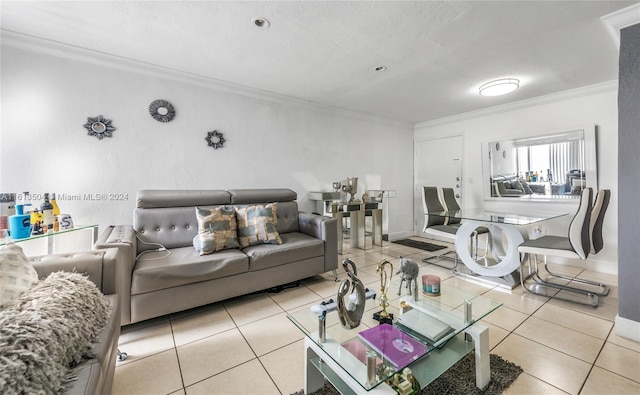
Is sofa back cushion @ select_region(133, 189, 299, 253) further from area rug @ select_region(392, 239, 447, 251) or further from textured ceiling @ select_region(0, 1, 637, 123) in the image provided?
area rug @ select_region(392, 239, 447, 251)

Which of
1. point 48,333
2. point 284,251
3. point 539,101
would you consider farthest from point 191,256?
point 539,101

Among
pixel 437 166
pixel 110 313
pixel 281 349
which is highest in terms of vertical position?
pixel 437 166

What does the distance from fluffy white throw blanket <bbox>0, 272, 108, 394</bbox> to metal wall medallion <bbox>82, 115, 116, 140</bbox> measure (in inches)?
74.4

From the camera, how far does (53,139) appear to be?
2.33 meters

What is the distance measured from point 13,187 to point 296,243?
2523mm

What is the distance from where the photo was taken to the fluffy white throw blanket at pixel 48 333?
0.69 metres

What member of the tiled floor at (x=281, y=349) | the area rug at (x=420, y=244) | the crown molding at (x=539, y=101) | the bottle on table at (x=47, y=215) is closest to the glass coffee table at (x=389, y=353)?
the tiled floor at (x=281, y=349)

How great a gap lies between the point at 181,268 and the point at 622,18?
3.76m

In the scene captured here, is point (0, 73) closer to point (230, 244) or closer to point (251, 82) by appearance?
point (251, 82)

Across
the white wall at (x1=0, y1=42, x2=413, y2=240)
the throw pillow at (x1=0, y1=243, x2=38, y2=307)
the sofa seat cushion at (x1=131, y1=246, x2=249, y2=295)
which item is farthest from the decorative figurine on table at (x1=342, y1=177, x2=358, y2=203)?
the throw pillow at (x1=0, y1=243, x2=38, y2=307)

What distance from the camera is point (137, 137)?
2672 mm

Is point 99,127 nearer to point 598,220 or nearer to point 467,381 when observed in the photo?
point 467,381

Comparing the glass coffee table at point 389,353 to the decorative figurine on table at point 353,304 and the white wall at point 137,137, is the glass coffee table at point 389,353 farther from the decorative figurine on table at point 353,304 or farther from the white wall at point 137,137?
the white wall at point 137,137

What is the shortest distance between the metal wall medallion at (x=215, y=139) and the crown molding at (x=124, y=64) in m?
0.55
